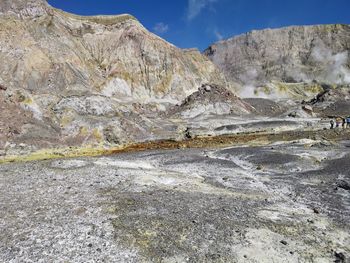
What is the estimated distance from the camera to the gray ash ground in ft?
48.5

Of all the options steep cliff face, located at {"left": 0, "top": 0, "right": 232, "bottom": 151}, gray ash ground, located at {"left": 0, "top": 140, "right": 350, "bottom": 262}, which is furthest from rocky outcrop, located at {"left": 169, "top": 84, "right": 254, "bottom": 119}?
gray ash ground, located at {"left": 0, "top": 140, "right": 350, "bottom": 262}

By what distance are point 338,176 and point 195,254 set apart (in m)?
17.6

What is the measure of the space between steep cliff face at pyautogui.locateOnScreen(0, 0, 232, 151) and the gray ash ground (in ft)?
90.0

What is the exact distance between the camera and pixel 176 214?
1894 centimetres

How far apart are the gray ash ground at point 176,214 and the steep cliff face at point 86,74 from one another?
90.0 feet

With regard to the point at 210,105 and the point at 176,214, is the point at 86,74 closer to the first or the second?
the point at 210,105

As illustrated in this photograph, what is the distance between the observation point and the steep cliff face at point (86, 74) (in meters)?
58.8

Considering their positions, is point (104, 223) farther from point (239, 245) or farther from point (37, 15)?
point (37, 15)

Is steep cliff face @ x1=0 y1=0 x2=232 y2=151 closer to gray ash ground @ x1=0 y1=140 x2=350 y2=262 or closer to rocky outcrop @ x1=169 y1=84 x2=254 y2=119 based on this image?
rocky outcrop @ x1=169 y1=84 x2=254 y2=119

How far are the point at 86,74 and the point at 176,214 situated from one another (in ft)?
307

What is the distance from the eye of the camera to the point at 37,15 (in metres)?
109

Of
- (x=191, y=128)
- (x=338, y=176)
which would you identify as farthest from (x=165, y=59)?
(x=338, y=176)

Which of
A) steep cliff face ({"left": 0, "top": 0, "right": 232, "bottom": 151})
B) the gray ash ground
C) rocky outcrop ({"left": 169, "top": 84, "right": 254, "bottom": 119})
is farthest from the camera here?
rocky outcrop ({"left": 169, "top": 84, "right": 254, "bottom": 119})

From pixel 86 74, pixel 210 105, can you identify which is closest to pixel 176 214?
pixel 210 105
